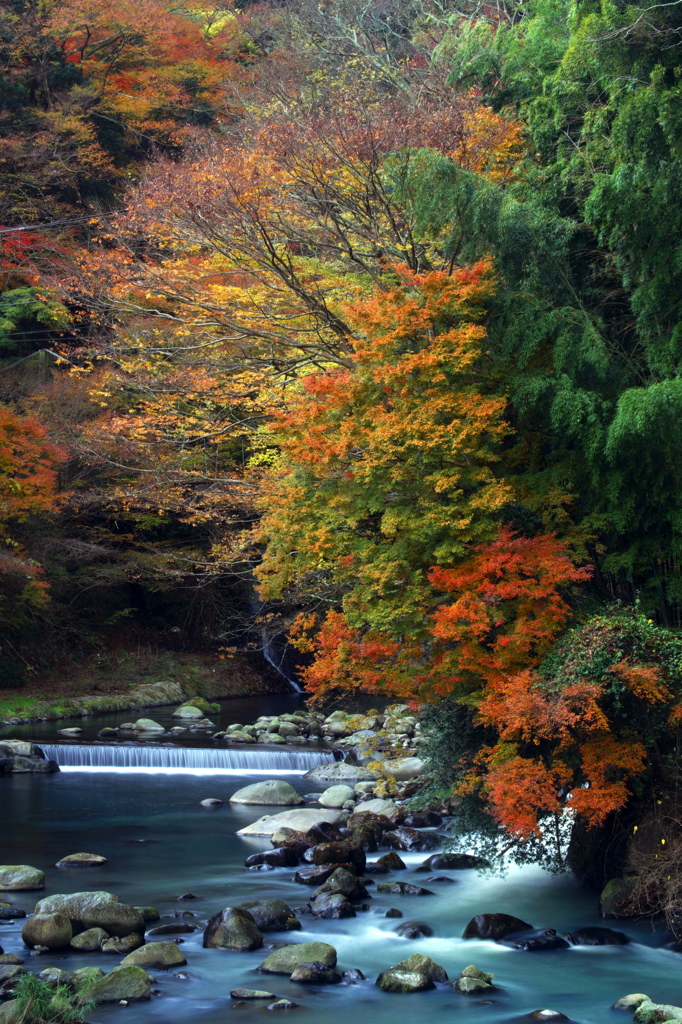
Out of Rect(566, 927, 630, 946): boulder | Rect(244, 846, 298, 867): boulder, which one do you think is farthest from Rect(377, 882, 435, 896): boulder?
Rect(566, 927, 630, 946): boulder

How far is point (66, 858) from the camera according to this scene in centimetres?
1170

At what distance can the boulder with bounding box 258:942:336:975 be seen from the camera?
857cm

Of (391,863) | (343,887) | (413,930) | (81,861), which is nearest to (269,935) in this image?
(343,887)

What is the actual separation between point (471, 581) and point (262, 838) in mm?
6119

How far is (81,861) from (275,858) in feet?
8.20

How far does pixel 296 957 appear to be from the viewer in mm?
8648

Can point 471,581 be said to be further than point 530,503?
No

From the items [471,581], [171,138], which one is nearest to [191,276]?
[471,581]

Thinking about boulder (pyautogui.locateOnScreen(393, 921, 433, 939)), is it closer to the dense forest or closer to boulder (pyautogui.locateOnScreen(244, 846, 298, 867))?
the dense forest

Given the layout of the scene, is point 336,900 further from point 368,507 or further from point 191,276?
point 191,276

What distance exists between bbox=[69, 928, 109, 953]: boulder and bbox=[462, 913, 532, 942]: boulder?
148 inches

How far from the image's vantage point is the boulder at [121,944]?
884 centimetres

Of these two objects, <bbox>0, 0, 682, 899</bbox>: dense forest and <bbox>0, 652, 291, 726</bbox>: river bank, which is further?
<bbox>0, 652, 291, 726</bbox>: river bank

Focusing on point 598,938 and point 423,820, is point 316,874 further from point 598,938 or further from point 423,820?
point 598,938
